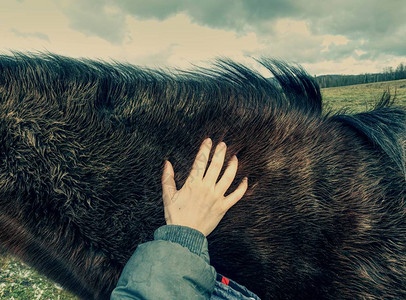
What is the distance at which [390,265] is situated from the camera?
1.01 metres

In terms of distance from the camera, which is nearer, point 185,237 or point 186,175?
point 185,237

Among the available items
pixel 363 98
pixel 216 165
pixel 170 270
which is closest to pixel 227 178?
pixel 216 165

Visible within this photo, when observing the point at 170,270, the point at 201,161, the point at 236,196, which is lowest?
the point at 170,270

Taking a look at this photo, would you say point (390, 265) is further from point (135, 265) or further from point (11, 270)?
point (11, 270)

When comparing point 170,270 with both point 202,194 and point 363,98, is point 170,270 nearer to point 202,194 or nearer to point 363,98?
point 202,194

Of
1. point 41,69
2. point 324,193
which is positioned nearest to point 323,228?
point 324,193

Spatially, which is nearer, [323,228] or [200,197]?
[200,197]

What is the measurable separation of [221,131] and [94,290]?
72cm

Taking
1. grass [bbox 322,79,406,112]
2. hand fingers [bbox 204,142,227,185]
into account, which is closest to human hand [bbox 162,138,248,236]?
hand fingers [bbox 204,142,227,185]

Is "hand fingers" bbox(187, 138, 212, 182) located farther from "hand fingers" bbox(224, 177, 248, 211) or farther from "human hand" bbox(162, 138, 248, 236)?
"hand fingers" bbox(224, 177, 248, 211)

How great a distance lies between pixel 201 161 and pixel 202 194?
10 cm

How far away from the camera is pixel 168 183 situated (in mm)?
877

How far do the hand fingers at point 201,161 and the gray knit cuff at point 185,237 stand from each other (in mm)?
153

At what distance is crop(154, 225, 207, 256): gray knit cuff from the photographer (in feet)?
2.54
